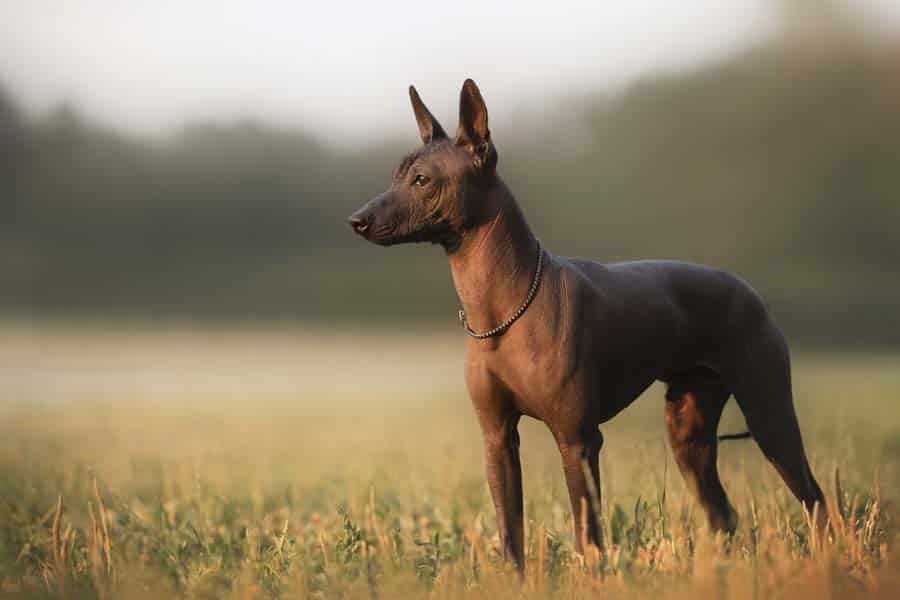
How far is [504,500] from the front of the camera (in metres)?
6.34

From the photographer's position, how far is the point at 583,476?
6.02 metres

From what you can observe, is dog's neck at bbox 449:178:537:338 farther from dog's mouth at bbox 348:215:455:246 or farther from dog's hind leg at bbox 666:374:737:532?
dog's hind leg at bbox 666:374:737:532

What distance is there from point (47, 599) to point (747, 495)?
4.87 m

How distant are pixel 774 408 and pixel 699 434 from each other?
22.6 inches

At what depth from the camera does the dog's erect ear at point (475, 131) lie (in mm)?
5934

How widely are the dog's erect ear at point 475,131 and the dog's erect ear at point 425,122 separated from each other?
23 cm

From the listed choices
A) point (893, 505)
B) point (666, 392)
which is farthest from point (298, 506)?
point (893, 505)

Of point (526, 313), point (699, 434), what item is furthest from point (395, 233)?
point (699, 434)

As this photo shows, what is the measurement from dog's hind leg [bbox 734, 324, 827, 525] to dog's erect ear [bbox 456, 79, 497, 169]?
2296 millimetres

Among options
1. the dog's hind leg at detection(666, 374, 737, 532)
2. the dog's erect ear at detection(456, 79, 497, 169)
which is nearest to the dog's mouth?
the dog's erect ear at detection(456, 79, 497, 169)

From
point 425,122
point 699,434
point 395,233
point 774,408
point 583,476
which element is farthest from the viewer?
point 699,434

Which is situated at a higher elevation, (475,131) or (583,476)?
(475,131)

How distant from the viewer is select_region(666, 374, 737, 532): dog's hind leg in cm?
743

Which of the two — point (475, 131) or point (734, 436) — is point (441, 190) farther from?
point (734, 436)
